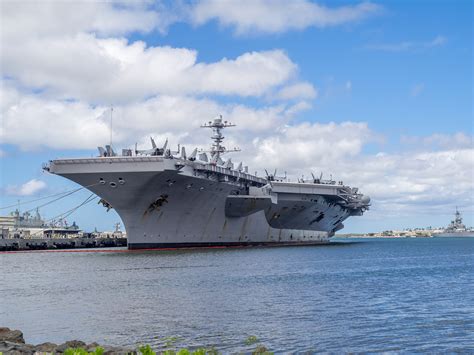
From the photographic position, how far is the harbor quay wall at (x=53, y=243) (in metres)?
64.6

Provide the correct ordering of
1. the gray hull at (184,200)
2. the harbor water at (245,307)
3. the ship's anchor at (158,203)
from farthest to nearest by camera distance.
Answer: the ship's anchor at (158,203), the gray hull at (184,200), the harbor water at (245,307)

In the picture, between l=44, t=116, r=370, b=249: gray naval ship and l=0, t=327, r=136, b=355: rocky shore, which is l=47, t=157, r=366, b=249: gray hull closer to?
l=44, t=116, r=370, b=249: gray naval ship

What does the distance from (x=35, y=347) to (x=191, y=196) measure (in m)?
30.5

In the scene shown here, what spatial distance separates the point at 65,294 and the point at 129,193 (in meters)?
16.5

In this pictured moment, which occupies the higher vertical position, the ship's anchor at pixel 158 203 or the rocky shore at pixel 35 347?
the ship's anchor at pixel 158 203

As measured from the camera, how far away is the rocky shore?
34.2 ft

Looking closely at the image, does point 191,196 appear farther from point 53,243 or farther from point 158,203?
point 53,243

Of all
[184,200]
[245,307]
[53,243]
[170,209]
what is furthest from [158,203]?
[53,243]

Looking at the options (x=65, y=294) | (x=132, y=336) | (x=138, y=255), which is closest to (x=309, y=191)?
(x=138, y=255)

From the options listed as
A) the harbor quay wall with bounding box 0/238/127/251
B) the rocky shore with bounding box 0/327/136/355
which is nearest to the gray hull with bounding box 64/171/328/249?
the rocky shore with bounding box 0/327/136/355

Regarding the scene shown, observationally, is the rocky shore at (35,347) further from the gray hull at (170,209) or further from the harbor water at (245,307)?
the gray hull at (170,209)

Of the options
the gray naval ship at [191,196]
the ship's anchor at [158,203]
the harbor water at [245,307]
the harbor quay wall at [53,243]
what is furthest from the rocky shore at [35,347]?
the harbor quay wall at [53,243]

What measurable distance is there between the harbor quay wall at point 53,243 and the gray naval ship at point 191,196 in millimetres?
22920

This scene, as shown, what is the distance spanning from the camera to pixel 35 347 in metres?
11.3
